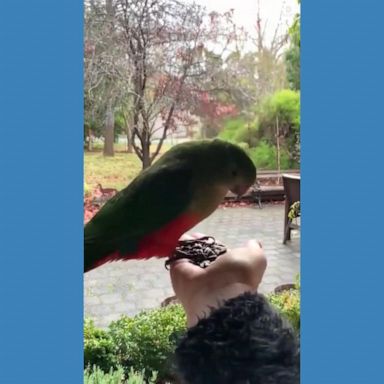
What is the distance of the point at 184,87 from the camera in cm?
119

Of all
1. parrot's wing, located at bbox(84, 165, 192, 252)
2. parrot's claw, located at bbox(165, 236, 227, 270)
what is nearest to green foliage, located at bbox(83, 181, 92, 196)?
parrot's wing, located at bbox(84, 165, 192, 252)

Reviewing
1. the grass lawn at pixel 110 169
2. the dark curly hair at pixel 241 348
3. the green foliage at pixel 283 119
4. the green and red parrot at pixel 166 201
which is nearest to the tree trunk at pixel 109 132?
the grass lawn at pixel 110 169

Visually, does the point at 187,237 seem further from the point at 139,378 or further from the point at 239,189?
the point at 139,378

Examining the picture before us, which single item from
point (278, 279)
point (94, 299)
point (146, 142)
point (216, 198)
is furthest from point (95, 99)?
point (278, 279)

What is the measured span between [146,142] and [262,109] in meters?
0.33

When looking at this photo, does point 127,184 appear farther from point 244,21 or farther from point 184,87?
point 244,21

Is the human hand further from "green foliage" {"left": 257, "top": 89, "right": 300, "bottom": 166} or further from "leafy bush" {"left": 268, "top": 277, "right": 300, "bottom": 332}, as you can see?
"green foliage" {"left": 257, "top": 89, "right": 300, "bottom": 166}

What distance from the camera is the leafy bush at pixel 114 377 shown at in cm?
113

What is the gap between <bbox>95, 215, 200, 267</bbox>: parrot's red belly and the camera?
3.40 feet

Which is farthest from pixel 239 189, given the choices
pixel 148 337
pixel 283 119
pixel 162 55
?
pixel 148 337

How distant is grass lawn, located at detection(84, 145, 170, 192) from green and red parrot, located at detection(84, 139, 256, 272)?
2.2 inches

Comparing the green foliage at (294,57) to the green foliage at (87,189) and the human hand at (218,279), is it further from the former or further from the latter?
the green foliage at (87,189)

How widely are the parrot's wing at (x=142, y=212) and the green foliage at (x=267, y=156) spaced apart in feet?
0.74

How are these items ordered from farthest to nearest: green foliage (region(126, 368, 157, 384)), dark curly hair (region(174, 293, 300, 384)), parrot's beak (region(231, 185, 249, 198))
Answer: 1. green foliage (region(126, 368, 157, 384))
2. parrot's beak (region(231, 185, 249, 198))
3. dark curly hair (region(174, 293, 300, 384))
